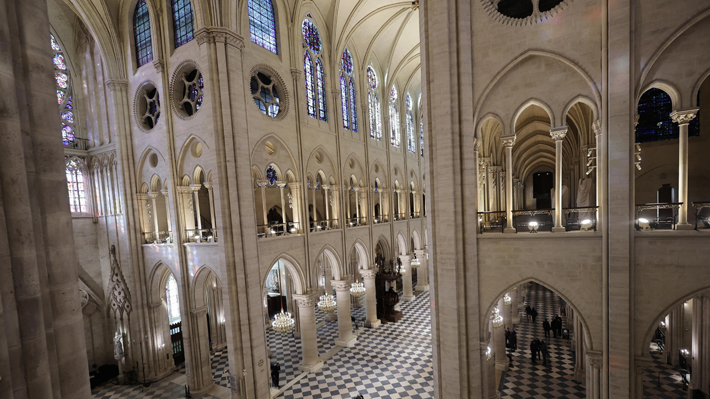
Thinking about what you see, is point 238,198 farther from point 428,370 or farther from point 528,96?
point 428,370

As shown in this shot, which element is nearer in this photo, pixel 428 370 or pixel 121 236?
pixel 428 370

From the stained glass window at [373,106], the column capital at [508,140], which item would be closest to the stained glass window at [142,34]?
the stained glass window at [373,106]

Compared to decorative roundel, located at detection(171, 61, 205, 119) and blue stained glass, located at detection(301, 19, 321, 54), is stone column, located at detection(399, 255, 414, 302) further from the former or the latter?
decorative roundel, located at detection(171, 61, 205, 119)

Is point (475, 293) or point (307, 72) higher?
point (307, 72)

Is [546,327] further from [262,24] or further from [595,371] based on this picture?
[262,24]

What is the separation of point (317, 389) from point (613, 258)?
1167 centimetres

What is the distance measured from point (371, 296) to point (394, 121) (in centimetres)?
1384

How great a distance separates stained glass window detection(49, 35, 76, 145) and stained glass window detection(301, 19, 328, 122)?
13002mm

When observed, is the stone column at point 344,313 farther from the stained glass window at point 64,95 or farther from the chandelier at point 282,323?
the stained glass window at point 64,95

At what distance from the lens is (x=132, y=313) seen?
1459 cm

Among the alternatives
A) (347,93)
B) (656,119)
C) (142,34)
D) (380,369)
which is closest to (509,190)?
(656,119)

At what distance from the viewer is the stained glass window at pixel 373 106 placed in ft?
70.1

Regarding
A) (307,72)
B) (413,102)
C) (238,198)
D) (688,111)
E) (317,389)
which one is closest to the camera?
(688,111)

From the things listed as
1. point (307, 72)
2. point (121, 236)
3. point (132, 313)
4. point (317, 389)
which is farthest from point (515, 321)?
point (121, 236)
